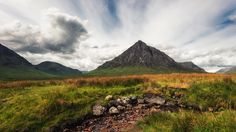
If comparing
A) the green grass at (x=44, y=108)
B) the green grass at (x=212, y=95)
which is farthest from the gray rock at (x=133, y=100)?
the green grass at (x=212, y=95)

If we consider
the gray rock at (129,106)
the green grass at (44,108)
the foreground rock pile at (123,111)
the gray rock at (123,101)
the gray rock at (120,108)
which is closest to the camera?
the green grass at (44,108)

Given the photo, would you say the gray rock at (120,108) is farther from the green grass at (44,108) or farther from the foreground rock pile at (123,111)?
the green grass at (44,108)

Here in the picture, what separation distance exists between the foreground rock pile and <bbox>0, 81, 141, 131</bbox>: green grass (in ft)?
2.32

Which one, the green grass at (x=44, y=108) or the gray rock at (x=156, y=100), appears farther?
the gray rock at (x=156, y=100)

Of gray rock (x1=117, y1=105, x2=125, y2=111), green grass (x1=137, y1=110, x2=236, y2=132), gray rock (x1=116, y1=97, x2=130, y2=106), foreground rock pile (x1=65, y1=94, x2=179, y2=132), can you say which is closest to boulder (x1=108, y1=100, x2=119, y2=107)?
foreground rock pile (x1=65, y1=94, x2=179, y2=132)

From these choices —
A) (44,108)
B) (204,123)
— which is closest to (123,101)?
(44,108)

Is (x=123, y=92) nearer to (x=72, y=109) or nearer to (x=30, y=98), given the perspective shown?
(x=72, y=109)

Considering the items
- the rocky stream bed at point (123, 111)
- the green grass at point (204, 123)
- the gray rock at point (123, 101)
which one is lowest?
the rocky stream bed at point (123, 111)

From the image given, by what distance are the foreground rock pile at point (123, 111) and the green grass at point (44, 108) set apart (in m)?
0.71

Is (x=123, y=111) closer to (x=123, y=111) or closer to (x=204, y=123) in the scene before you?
(x=123, y=111)

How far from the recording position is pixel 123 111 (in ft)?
42.2

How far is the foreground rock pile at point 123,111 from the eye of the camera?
10531 millimetres

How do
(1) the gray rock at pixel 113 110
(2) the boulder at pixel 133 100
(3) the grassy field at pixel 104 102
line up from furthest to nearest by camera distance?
(2) the boulder at pixel 133 100 → (1) the gray rock at pixel 113 110 → (3) the grassy field at pixel 104 102

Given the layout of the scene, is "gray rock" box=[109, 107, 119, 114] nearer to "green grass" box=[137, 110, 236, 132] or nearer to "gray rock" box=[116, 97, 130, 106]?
"gray rock" box=[116, 97, 130, 106]
